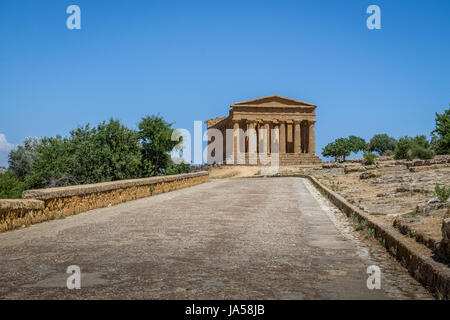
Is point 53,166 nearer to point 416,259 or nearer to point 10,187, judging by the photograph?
point 10,187

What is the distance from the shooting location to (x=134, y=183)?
55.2ft

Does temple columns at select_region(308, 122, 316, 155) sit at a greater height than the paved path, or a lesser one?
greater

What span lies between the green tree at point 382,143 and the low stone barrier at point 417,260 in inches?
4703

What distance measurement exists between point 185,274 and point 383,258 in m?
3.03

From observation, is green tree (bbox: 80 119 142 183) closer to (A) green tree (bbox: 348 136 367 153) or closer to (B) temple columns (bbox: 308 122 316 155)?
(B) temple columns (bbox: 308 122 316 155)

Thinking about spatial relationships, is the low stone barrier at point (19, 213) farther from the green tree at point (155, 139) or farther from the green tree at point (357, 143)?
the green tree at point (357, 143)

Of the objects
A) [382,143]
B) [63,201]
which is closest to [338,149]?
[382,143]

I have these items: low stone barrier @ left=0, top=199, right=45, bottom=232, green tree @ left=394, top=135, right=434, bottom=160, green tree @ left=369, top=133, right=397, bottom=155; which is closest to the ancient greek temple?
green tree @ left=394, top=135, right=434, bottom=160

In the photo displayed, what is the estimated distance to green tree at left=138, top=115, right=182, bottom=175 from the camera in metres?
54.6

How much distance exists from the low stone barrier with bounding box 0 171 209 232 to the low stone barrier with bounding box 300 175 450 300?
7.18 m

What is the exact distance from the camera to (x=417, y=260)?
5375mm

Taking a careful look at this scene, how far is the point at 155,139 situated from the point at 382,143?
84.2m

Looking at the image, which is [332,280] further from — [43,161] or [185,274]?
[43,161]
